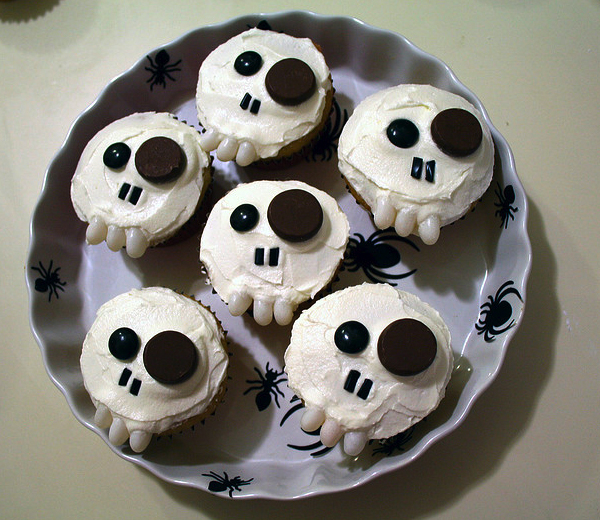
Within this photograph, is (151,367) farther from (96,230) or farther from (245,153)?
(245,153)

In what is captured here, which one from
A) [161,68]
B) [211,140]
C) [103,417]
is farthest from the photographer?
[161,68]

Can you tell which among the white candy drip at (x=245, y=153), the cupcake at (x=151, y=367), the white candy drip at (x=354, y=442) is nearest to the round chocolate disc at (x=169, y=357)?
the cupcake at (x=151, y=367)

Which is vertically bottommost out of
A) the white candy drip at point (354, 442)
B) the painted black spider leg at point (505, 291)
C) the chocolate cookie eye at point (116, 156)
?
the white candy drip at point (354, 442)

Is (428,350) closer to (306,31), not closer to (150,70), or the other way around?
(306,31)

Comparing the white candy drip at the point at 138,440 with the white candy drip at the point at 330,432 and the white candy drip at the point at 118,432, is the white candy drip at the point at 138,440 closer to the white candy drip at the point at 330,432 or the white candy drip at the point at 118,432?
the white candy drip at the point at 118,432

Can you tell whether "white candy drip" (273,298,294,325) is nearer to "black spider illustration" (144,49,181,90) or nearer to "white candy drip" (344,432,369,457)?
"white candy drip" (344,432,369,457)

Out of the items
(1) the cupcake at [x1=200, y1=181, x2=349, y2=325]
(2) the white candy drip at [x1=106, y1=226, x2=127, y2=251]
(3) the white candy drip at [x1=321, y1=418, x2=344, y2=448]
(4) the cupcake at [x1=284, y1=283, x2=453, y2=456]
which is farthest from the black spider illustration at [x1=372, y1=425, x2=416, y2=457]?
(2) the white candy drip at [x1=106, y1=226, x2=127, y2=251]

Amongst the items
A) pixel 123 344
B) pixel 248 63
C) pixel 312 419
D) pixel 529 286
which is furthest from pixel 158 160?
pixel 529 286
